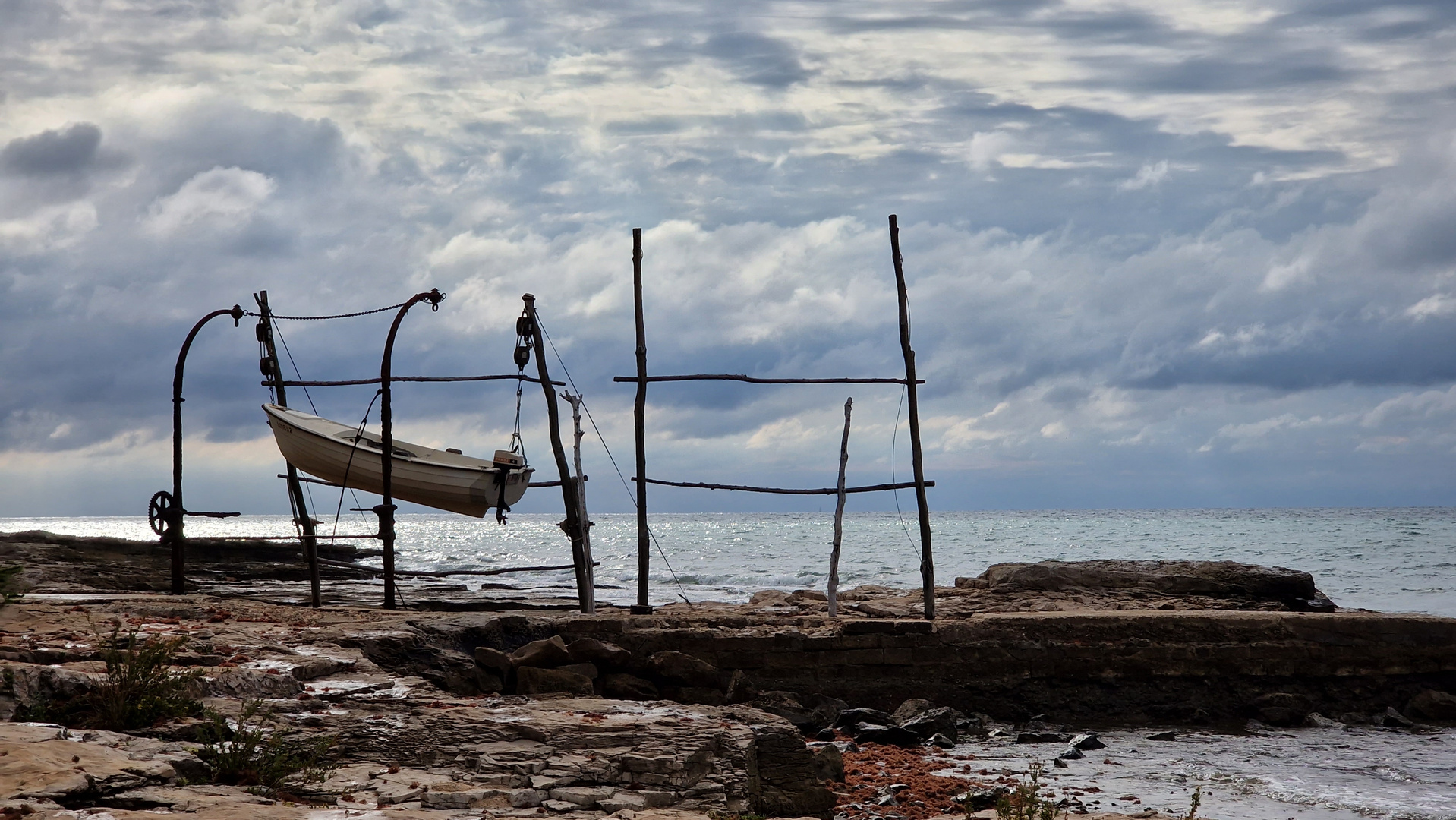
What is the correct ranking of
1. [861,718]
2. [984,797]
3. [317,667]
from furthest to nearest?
[861,718] < [317,667] < [984,797]

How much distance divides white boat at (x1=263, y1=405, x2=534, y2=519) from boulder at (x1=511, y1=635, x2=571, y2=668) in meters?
5.12

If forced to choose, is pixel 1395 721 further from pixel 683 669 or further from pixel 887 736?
pixel 683 669

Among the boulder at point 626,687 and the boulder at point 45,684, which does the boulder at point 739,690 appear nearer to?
the boulder at point 626,687

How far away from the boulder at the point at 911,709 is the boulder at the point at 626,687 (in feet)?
7.89

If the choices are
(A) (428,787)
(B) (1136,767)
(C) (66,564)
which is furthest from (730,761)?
(C) (66,564)

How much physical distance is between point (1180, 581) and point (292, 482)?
13.1 metres

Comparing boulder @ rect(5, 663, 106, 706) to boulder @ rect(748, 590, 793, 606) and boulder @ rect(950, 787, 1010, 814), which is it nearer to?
boulder @ rect(950, 787, 1010, 814)

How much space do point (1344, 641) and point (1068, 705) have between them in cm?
320

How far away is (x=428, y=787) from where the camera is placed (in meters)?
5.46

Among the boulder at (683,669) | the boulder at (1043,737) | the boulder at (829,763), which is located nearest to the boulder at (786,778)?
the boulder at (829,763)

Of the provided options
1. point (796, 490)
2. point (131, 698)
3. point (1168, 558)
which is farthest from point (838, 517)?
point (1168, 558)

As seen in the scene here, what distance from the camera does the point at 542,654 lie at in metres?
9.22

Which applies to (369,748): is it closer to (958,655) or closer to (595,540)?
(958,655)

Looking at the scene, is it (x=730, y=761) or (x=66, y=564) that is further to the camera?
(x=66, y=564)
